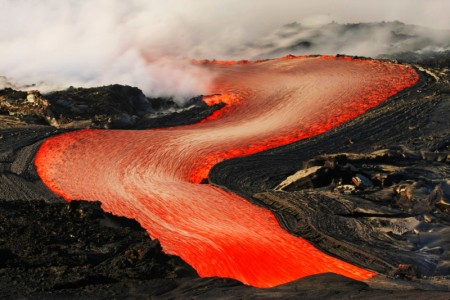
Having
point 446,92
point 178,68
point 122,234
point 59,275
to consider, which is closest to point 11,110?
point 178,68

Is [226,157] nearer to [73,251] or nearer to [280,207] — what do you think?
[280,207]

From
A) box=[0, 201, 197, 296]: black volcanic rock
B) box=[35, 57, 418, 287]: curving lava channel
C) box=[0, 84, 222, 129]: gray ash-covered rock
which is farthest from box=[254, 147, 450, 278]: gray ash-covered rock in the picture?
box=[0, 84, 222, 129]: gray ash-covered rock

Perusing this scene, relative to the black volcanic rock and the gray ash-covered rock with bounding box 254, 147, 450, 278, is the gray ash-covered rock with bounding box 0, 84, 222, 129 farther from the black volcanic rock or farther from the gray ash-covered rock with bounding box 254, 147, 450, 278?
the black volcanic rock

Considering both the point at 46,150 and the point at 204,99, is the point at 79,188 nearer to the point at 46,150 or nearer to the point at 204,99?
the point at 46,150

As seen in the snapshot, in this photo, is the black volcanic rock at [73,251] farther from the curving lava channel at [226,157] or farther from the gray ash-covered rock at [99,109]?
the gray ash-covered rock at [99,109]

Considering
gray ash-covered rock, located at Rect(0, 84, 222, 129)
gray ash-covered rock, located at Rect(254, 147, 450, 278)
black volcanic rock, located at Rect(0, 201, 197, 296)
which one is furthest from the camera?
gray ash-covered rock, located at Rect(0, 84, 222, 129)

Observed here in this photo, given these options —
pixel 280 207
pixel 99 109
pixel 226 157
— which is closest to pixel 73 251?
pixel 280 207

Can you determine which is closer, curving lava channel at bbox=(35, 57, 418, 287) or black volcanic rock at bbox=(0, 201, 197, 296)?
black volcanic rock at bbox=(0, 201, 197, 296)

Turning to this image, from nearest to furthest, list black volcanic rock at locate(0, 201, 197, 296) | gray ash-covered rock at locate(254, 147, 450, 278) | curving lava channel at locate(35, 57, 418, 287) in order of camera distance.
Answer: black volcanic rock at locate(0, 201, 197, 296) → gray ash-covered rock at locate(254, 147, 450, 278) → curving lava channel at locate(35, 57, 418, 287)
